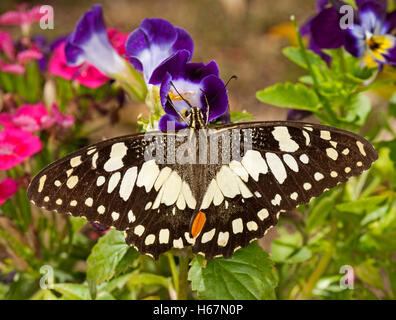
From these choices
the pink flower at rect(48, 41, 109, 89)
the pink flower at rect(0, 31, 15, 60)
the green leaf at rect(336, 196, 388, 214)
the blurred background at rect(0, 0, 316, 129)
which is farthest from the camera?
the blurred background at rect(0, 0, 316, 129)

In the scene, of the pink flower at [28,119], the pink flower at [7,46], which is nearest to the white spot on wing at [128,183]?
the pink flower at [28,119]

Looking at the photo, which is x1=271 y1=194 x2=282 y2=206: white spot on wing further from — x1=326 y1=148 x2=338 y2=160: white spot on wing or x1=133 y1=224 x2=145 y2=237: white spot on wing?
x1=133 y1=224 x2=145 y2=237: white spot on wing

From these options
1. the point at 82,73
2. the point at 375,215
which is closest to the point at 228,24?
the point at 82,73

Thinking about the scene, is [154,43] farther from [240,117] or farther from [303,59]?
[303,59]

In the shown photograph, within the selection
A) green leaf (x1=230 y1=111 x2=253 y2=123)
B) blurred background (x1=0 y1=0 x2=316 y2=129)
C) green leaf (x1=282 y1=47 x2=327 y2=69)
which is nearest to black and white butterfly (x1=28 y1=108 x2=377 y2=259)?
green leaf (x1=230 y1=111 x2=253 y2=123)

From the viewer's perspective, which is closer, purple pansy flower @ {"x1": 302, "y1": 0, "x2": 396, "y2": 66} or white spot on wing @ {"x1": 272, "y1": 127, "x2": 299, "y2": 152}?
white spot on wing @ {"x1": 272, "y1": 127, "x2": 299, "y2": 152}

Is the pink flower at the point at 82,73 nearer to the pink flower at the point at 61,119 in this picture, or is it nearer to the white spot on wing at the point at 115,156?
the pink flower at the point at 61,119

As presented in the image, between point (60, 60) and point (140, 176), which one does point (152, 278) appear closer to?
point (140, 176)
